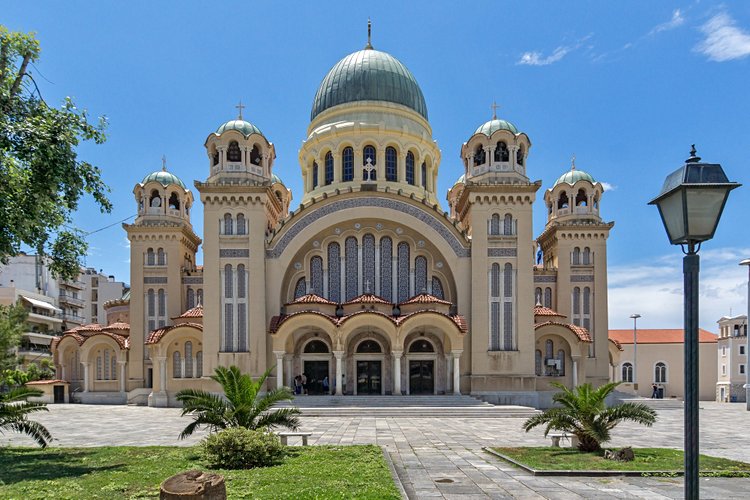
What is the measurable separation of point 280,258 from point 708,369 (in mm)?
40949

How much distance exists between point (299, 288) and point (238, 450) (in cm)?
2302

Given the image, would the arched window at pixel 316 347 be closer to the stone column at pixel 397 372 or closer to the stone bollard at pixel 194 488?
the stone column at pixel 397 372

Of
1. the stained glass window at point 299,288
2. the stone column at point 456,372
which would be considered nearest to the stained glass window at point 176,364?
the stained glass window at point 299,288

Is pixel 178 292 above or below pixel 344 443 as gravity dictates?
above

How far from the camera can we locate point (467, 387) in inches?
1326

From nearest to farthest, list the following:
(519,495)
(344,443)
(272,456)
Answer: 1. (519,495)
2. (272,456)
3. (344,443)

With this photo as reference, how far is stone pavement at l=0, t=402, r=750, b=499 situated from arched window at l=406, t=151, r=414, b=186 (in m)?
18.0

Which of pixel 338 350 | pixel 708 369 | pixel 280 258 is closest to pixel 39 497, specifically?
pixel 338 350

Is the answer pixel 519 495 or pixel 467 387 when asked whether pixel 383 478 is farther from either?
pixel 467 387

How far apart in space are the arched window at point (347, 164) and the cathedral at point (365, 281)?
0.30ft

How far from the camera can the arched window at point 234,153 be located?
Result: 1407 inches

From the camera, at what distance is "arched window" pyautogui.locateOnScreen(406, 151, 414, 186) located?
4028 cm

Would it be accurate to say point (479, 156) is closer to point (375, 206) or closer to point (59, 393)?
point (375, 206)

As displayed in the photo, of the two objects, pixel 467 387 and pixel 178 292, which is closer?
pixel 467 387
